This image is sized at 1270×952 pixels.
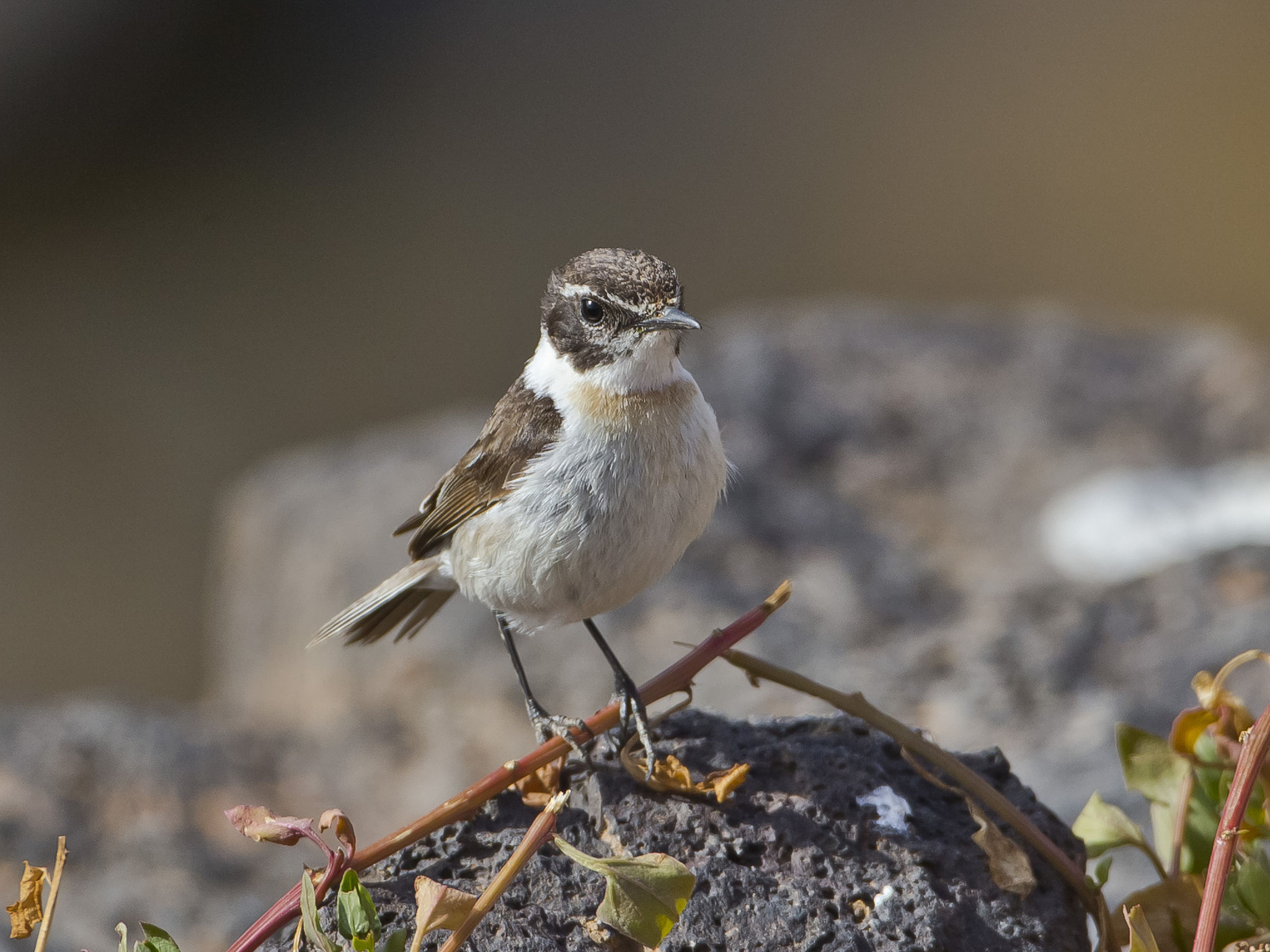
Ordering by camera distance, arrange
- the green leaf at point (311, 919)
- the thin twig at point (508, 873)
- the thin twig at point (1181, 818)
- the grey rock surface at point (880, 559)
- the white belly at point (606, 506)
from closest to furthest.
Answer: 1. the green leaf at point (311, 919)
2. the thin twig at point (508, 873)
3. the thin twig at point (1181, 818)
4. the white belly at point (606, 506)
5. the grey rock surface at point (880, 559)

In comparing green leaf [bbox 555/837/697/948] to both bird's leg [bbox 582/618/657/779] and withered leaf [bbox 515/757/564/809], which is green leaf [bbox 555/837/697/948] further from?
withered leaf [bbox 515/757/564/809]

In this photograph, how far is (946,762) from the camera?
8.26 ft

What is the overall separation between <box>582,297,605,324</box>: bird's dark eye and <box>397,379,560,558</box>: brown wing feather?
259 mm

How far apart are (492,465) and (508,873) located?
5.31 ft

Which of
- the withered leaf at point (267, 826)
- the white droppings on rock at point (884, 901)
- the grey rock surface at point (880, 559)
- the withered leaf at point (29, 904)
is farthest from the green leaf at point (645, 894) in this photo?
the grey rock surface at point (880, 559)

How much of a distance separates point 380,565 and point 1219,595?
3899mm

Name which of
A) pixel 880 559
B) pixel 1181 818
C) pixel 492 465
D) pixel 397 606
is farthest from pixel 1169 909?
pixel 880 559

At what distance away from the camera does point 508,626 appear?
3.87 meters

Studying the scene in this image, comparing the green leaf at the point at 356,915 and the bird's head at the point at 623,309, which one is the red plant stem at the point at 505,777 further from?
the bird's head at the point at 623,309

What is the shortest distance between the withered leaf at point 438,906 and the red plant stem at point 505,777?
23 centimetres

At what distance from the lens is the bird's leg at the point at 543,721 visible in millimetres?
2689

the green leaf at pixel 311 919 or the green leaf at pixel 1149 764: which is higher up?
the green leaf at pixel 311 919

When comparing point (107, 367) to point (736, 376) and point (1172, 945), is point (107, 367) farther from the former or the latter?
point (1172, 945)

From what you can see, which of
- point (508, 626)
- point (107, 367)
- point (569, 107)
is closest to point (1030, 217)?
point (569, 107)
